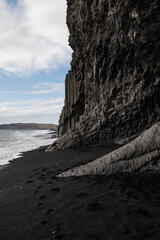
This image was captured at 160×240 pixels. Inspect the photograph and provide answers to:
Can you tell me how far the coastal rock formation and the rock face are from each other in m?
6.81

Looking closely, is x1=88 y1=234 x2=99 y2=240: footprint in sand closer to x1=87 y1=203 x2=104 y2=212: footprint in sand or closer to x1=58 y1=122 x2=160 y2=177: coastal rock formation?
x1=87 y1=203 x2=104 y2=212: footprint in sand

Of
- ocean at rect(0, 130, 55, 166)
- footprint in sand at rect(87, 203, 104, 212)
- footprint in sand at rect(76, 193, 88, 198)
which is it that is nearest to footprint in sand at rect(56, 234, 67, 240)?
footprint in sand at rect(87, 203, 104, 212)

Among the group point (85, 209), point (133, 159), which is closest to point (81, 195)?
point (85, 209)

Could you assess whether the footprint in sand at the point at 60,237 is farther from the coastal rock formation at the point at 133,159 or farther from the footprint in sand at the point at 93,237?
the coastal rock formation at the point at 133,159

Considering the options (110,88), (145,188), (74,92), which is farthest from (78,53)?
(145,188)

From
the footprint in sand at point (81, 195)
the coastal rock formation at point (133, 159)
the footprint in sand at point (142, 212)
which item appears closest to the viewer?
the footprint in sand at point (142, 212)

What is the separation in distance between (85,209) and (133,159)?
3406 millimetres

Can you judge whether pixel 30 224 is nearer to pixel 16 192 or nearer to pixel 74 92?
Result: pixel 16 192

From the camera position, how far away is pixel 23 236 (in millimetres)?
3295

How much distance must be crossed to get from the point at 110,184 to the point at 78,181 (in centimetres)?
118

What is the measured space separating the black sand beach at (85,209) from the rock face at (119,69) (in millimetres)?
8103

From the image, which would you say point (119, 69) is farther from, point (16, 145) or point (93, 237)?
point (16, 145)

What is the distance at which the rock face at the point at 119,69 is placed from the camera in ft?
43.7

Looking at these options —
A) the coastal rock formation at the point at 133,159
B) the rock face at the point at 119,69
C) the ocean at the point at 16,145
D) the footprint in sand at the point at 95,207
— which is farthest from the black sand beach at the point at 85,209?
the rock face at the point at 119,69
